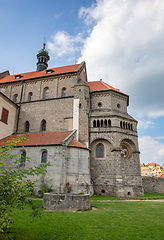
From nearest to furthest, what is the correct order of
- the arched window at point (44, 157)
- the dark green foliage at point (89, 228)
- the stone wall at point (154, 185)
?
the dark green foliage at point (89, 228)
the arched window at point (44, 157)
the stone wall at point (154, 185)

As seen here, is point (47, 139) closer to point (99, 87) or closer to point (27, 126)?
point (27, 126)

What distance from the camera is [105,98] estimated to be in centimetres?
3009

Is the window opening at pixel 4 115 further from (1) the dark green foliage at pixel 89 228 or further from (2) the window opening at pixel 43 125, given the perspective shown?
(1) the dark green foliage at pixel 89 228

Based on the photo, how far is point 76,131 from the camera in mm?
25438

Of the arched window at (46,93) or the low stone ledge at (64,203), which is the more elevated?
the arched window at (46,93)

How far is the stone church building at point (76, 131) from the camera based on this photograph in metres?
20.9

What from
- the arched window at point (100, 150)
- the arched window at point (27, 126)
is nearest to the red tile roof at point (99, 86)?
the arched window at point (100, 150)

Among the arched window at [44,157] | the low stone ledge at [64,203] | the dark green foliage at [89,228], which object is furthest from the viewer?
the arched window at [44,157]

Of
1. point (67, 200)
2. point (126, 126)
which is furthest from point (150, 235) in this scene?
point (126, 126)

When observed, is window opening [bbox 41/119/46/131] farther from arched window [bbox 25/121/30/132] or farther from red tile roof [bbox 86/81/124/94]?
red tile roof [bbox 86/81/124/94]


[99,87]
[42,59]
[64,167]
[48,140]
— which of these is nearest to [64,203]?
[64,167]

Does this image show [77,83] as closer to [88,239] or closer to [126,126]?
[126,126]

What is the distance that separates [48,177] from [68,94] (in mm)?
13991

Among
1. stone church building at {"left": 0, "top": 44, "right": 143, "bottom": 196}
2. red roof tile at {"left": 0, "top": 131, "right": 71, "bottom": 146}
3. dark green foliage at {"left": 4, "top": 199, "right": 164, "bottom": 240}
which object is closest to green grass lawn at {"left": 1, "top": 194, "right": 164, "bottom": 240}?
dark green foliage at {"left": 4, "top": 199, "right": 164, "bottom": 240}
